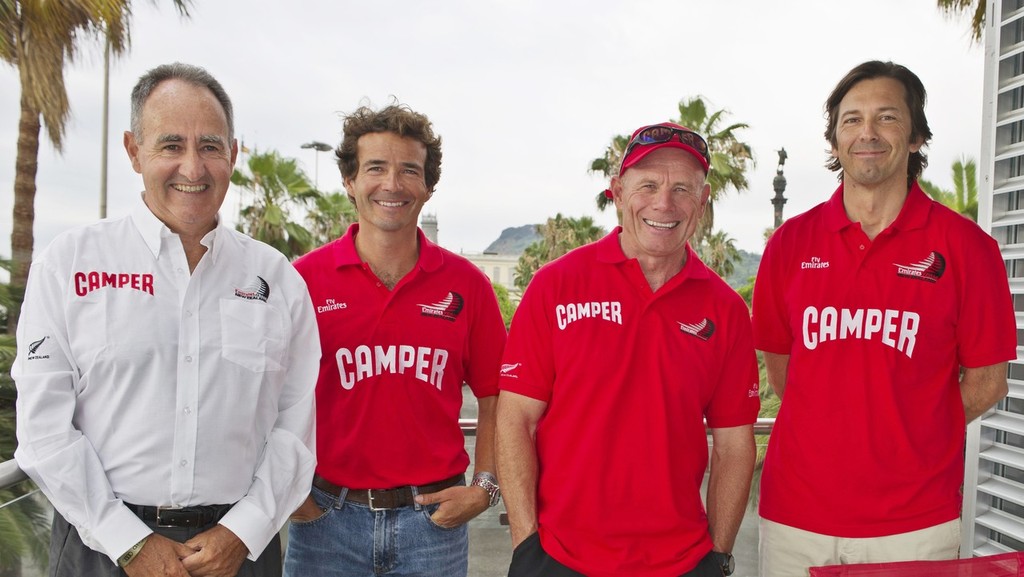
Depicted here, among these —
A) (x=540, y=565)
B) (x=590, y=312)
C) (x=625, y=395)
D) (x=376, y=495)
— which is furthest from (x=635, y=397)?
(x=376, y=495)

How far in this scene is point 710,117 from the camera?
2109cm

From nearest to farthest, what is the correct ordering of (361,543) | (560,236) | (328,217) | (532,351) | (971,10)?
(532,351), (361,543), (971,10), (328,217), (560,236)

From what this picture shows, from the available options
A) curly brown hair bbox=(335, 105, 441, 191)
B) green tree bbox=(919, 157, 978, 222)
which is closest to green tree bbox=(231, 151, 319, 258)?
green tree bbox=(919, 157, 978, 222)

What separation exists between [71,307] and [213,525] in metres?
0.62

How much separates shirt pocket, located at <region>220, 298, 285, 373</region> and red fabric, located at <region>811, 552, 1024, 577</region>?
151cm

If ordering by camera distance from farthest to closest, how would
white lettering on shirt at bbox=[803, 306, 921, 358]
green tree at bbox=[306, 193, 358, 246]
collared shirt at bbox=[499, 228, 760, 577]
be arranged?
green tree at bbox=[306, 193, 358, 246] < white lettering on shirt at bbox=[803, 306, 921, 358] < collared shirt at bbox=[499, 228, 760, 577]

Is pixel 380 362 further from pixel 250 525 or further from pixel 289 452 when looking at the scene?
pixel 250 525

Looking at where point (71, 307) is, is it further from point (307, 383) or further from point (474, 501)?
point (474, 501)

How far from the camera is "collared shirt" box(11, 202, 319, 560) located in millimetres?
1649

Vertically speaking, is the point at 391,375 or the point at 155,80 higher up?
the point at 155,80

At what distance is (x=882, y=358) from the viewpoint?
88.7 inches

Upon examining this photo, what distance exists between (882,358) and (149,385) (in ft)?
6.76

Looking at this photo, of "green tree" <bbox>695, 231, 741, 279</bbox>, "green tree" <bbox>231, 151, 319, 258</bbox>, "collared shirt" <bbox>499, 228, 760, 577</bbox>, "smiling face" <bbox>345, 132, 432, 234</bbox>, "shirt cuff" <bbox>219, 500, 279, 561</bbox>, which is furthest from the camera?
"green tree" <bbox>695, 231, 741, 279</bbox>

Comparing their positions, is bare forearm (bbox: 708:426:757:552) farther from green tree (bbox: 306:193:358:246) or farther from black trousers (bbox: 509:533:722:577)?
green tree (bbox: 306:193:358:246)
